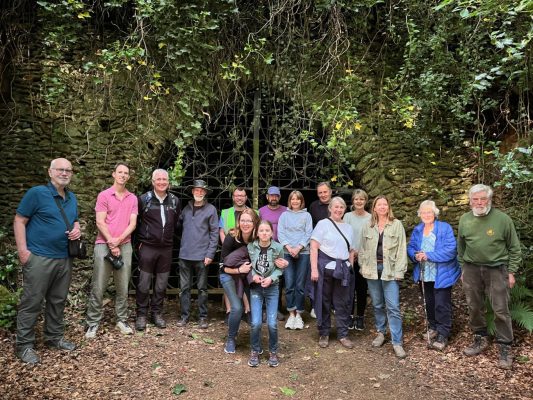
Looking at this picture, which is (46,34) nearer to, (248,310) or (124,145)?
(124,145)

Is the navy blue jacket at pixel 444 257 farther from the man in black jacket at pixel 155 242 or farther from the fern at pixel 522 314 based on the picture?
the man in black jacket at pixel 155 242

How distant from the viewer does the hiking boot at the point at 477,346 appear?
413 centimetres

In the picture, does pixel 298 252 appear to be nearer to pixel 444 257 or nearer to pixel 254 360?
pixel 254 360

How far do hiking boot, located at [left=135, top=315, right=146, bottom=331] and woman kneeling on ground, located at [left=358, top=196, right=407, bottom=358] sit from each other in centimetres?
254

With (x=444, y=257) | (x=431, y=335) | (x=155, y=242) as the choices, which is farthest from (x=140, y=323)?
(x=444, y=257)

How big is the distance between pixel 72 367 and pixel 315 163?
4073 mm

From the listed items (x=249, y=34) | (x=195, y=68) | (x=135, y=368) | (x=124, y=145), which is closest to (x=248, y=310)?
(x=135, y=368)

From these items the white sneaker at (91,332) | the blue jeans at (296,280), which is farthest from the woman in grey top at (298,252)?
the white sneaker at (91,332)

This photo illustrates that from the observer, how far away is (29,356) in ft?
11.9

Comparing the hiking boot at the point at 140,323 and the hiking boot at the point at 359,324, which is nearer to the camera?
the hiking boot at the point at 140,323

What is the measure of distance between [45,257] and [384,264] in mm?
3359


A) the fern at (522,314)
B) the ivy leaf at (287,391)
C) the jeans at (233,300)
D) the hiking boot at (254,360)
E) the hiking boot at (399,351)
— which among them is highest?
the jeans at (233,300)

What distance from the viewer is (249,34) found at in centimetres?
545

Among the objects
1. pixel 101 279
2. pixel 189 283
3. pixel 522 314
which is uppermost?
pixel 101 279
